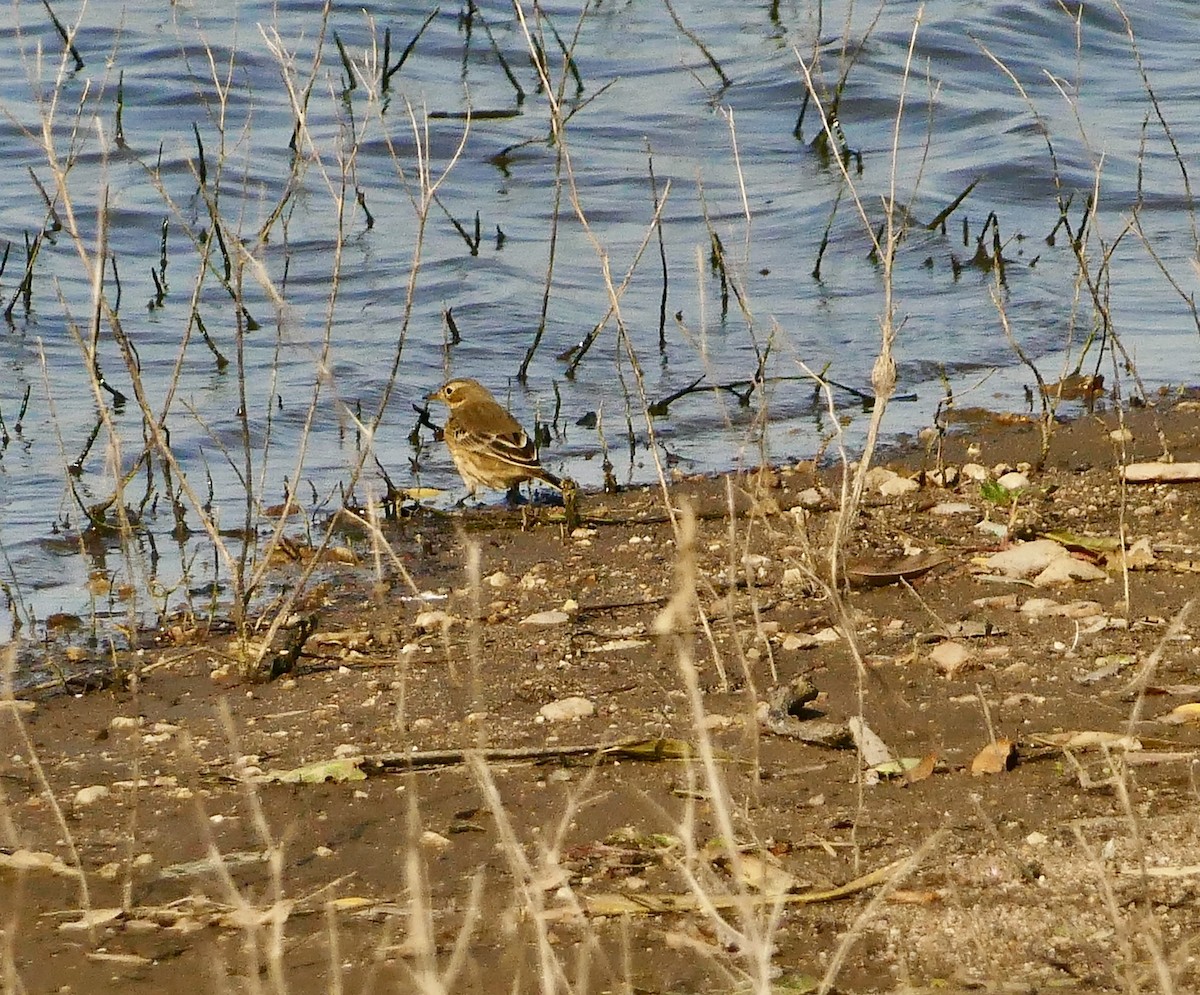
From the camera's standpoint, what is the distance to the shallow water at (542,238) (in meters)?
8.98

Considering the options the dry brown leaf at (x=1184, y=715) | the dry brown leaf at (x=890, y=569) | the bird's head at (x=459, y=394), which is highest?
the dry brown leaf at (x=1184, y=715)

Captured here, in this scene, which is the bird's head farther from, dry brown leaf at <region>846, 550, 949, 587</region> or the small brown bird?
dry brown leaf at <region>846, 550, 949, 587</region>

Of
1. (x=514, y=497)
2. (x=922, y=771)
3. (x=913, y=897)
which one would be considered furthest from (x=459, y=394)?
(x=913, y=897)

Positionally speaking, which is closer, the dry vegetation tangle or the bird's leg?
the dry vegetation tangle

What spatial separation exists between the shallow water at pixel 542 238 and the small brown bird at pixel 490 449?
1.59 ft

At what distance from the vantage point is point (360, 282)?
12.7 meters

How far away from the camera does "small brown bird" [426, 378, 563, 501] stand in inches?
332

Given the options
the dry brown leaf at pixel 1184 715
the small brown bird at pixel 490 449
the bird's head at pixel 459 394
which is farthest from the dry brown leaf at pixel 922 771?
the bird's head at pixel 459 394

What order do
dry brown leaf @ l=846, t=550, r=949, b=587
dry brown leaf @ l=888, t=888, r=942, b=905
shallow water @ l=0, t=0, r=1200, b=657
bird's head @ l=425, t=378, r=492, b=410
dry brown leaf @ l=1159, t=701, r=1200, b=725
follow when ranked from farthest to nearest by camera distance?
bird's head @ l=425, t=378, r=492, b=410, shallow water @ l=0, t=0, r=1200, b=657, dry brown leaf @ l=846, t=550, r=949, b=587, dry brown leaf @ l=1159, t=701, r=1200, b=725, dry brown leaf @ l=888, t=888, r=942, b=905

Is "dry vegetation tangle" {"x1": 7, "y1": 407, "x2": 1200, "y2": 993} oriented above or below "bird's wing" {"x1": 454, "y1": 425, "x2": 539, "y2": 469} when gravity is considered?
above

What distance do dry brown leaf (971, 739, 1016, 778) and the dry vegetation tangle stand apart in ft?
0.05

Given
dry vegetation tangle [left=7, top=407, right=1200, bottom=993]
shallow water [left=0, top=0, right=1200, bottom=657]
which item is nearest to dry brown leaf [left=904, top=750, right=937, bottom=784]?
dry vegetation tangle [left=7, top=407, right=1200, bottom=993]

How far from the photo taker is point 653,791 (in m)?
4.80

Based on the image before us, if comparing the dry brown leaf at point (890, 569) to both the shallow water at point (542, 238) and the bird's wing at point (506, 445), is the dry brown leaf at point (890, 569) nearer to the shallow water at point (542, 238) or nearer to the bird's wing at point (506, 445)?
the shallow water at point (542, 238)
